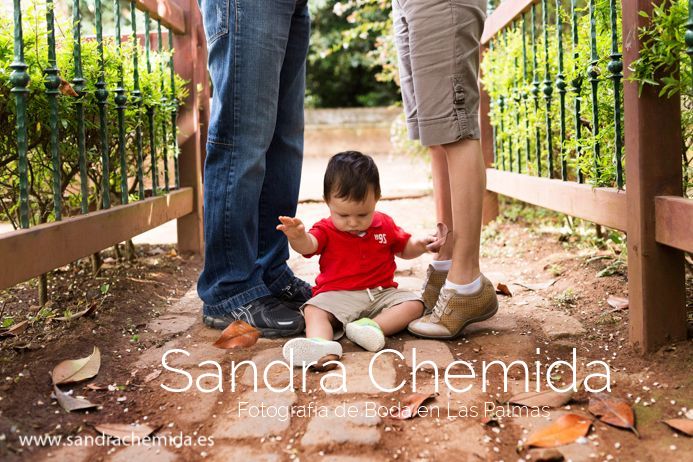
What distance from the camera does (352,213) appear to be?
216 centimetres

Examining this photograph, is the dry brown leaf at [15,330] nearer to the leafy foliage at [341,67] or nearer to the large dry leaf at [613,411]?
the large dry leaf at [613,411]

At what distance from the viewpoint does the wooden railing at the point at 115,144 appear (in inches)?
67.2

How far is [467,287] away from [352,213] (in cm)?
43

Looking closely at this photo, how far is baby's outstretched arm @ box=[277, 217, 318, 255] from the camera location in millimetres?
2002

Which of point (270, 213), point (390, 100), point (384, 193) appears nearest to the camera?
point (270, 213)

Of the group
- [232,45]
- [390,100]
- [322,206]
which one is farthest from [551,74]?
[390,100]

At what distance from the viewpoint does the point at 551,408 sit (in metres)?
1.48

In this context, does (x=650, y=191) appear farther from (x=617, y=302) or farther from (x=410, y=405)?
(x=410, y=405)

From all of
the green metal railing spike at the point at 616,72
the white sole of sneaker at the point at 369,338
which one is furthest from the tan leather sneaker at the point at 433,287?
the green metal railing spike at the point at 616,72

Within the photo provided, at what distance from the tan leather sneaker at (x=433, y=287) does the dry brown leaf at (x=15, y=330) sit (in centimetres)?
124

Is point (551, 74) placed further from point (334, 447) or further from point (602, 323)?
point (334, 447)

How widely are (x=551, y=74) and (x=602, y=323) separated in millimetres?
1393

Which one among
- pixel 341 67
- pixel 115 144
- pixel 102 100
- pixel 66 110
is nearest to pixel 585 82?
pixel 102 100

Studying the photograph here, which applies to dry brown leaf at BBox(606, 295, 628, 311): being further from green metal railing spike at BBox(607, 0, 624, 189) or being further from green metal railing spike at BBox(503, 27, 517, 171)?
green metal railing spike at BBox(503, 27, 517, 171)
